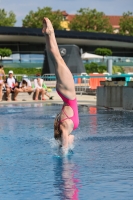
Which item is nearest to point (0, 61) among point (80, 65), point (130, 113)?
point (80, 65)

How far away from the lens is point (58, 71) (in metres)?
6.81

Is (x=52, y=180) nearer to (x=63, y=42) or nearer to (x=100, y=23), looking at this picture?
(x=63, y=42)

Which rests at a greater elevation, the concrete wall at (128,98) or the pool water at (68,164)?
the concrete wall at (128,98)

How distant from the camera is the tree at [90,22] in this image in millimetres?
98688

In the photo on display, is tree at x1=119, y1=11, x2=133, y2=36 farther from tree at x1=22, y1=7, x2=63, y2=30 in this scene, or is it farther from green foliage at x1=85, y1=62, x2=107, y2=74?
green foliage at x1=85, y1=62, x2=107, y2=74

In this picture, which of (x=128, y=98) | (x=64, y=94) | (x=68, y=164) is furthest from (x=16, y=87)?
(x=68, y=164)

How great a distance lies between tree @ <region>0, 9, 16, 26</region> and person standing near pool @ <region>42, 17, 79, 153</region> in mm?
88311

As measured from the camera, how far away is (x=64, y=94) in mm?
6855

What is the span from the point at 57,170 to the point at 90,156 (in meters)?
0.99

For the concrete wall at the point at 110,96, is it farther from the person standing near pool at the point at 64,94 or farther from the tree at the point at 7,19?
the tree at the point at 7,19

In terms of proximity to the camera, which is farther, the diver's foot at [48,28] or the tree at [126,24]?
the tree at [126,24]

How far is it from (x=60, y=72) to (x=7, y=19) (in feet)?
294

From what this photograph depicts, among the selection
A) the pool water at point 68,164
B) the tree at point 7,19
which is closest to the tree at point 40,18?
the tree at point 7,19

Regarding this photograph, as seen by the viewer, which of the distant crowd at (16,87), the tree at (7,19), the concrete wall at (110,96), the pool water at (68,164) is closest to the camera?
the pool water at (68,164)
